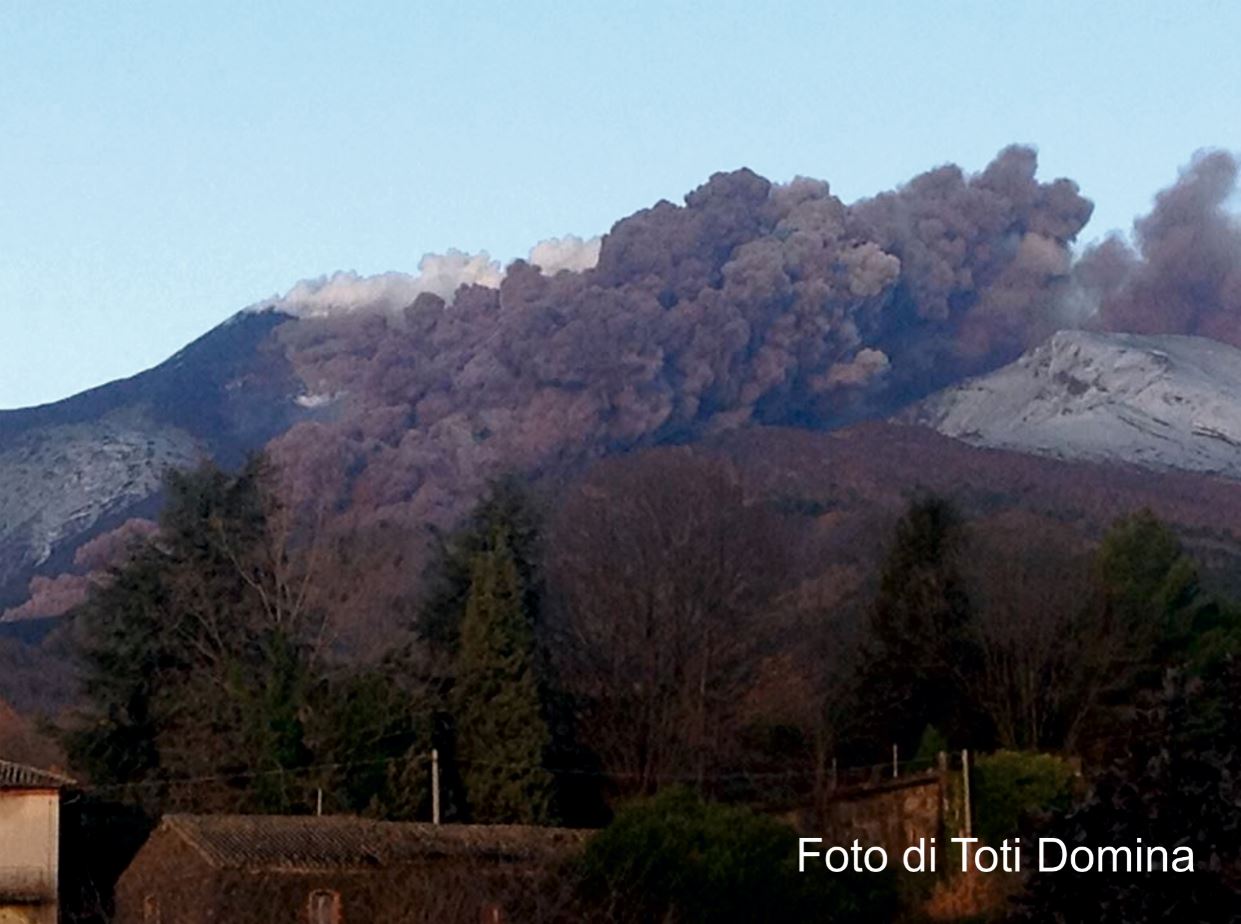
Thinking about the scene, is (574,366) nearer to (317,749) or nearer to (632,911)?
(317,749)

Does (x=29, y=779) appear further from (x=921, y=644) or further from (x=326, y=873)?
(x=921, y=644)

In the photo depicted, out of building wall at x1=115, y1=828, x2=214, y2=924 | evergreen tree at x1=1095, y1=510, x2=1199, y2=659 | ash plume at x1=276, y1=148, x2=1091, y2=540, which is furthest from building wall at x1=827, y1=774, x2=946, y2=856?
ash plume at x1=276, y1=148, x2=1091, y2=540

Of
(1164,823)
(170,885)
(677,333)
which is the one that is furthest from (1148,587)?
(677,333)

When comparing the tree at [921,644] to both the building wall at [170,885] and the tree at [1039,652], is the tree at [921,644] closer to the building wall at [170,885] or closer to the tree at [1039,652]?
the tree at [1039,652]

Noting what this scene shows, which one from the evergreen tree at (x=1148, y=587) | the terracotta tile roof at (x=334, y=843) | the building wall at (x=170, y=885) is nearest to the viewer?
the building wall at (x=170, y=885)

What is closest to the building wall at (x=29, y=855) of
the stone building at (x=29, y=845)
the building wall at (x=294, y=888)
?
the stone building at (x=29, y=845)

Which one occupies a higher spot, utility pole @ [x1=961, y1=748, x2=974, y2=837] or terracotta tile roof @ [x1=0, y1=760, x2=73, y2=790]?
terracotta tile roof @ [x1=0, y1=760, x2=73, y2=790]

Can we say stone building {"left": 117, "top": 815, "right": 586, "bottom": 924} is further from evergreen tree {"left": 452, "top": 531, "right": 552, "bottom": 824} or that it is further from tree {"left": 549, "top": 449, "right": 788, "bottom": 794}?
tree {"left": 549, "top": 449, "right": 788, "bottom": 794}

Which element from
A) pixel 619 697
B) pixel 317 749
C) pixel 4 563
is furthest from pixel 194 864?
pixel 4 563
